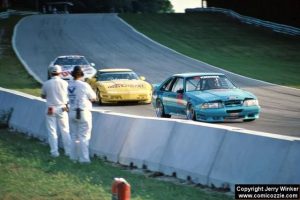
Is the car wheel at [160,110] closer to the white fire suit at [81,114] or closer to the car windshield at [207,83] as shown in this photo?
the car windshield at [207,83]

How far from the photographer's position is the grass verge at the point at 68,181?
9.40m

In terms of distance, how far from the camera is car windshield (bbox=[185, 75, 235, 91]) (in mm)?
18812

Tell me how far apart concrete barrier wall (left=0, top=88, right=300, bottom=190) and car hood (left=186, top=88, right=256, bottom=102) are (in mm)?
4241

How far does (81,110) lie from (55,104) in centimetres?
95

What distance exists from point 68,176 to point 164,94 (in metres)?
9.35

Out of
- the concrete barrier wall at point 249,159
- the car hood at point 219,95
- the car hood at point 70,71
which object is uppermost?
the concrete barrier wall at point 249,159

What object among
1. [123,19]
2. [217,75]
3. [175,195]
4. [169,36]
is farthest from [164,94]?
[123,19]

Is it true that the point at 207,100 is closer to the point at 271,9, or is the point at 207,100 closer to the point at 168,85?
the point at 168,85

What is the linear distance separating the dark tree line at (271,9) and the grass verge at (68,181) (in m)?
43.1

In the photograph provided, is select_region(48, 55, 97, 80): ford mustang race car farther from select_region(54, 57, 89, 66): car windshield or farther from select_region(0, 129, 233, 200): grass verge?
select_region(0, 129, 233, 200): grass verge

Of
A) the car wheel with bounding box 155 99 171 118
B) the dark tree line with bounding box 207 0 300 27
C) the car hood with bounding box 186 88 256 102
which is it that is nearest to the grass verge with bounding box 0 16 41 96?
the car wheel with bounding box 155 99 171 118

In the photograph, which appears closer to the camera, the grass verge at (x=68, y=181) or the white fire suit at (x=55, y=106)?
the grass verge at (x=68, y=181)

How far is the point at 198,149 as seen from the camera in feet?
34.5

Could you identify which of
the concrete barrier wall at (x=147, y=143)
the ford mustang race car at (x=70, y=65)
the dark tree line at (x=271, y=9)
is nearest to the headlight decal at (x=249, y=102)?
the concrete barrier wall at (x=147, y=143)
